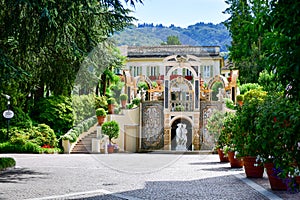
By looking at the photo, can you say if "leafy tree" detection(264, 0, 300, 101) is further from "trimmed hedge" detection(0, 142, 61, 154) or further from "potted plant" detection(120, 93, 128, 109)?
"potted plant" detection(120, 93, 128, 109)

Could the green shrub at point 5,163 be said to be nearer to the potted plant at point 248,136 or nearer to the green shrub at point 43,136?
the potted plant at point 248,136

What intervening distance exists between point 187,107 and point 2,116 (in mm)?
11557

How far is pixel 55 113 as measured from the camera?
26828mm

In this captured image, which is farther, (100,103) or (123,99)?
(100,103)

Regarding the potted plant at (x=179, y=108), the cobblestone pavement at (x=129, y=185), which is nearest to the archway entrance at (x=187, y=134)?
the potted plant at (x=179, y=108)

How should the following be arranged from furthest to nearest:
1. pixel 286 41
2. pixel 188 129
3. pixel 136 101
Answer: pixel 136 101 < pixel 188 129 < pixel 286 41

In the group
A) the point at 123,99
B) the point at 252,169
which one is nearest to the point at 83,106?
the point at 123,99

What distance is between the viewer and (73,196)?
26.3 ft

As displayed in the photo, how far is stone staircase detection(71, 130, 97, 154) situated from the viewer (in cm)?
2605

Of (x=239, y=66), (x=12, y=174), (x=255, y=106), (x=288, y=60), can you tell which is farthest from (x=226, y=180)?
(x=239, y=66)

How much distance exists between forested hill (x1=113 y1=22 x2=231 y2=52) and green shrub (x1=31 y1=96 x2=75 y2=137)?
16.9ft

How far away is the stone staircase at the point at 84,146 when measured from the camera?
26.0m

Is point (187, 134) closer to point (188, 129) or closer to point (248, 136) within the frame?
point (188, 129)

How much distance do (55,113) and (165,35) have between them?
411 inches
